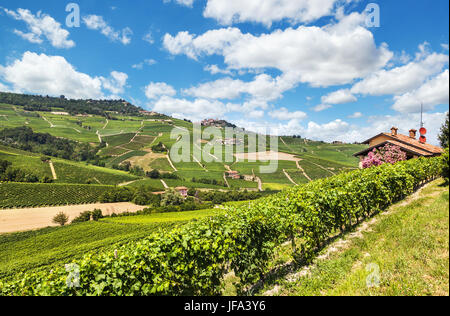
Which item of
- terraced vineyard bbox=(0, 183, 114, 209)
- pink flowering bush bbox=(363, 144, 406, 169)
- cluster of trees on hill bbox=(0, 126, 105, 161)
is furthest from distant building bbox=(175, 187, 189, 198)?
cluster of trees on hill bbox=(0, 126, 105, 161)

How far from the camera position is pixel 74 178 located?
3356 inches

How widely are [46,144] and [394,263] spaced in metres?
174

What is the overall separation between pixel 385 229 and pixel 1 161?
350 ft

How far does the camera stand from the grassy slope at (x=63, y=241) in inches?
1164

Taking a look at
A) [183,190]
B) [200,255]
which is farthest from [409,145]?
[183,190]

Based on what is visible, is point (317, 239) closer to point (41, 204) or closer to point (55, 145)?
point (41, 204)

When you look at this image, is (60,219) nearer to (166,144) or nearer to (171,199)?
(171,199)

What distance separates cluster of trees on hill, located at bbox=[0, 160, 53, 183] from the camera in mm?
70875

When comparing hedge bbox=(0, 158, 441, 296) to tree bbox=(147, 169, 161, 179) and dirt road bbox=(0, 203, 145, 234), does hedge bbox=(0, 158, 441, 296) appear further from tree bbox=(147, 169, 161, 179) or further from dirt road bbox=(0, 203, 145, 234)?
tree bbox=(147, 169, 161, 179)

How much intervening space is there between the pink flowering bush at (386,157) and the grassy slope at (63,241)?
27.7 m

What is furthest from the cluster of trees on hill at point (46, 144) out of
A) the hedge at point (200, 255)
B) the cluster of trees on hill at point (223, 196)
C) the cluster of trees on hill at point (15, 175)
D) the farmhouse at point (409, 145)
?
the hedge at point (200, 255)

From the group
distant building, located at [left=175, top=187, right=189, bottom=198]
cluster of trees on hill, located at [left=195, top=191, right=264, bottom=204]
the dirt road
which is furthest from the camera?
distant building, located at [left=175, top=187, right=189, bottom=198]

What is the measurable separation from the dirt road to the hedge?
56.3 m

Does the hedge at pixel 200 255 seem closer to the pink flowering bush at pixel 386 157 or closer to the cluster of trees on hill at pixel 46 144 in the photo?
the pink flowering bush at pixel 386 157
